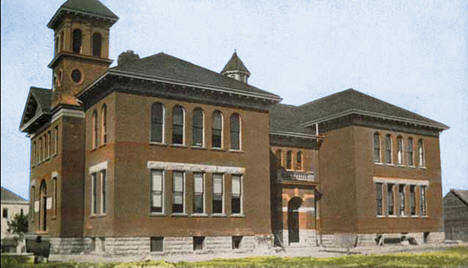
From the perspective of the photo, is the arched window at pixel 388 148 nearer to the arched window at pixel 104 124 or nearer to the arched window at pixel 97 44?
the arched window at pixel 104 124

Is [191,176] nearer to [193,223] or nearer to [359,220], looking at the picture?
[193,223]

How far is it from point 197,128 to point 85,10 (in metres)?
11.3

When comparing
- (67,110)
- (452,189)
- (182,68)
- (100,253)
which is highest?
(182,68)

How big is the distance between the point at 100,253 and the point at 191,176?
6.50 metres

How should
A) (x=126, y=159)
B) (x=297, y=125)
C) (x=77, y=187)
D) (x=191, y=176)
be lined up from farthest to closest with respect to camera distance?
(x=297, y=125) < (x=77, y=187) < (x=191, y=176) < (x=126, y=159)

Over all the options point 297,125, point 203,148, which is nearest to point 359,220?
point 297,125

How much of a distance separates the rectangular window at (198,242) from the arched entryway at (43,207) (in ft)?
39.3

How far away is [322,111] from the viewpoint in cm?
4381

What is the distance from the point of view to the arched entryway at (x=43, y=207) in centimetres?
3728

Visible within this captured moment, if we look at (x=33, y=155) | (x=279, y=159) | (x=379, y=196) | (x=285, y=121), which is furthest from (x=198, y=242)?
(x=33, y=155)

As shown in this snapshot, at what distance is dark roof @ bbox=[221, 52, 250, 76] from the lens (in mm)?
55094

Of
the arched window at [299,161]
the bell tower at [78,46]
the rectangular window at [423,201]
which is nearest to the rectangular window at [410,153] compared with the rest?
the rectangular window at [423,201]

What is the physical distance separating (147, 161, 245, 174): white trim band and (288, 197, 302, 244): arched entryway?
25.4 ft

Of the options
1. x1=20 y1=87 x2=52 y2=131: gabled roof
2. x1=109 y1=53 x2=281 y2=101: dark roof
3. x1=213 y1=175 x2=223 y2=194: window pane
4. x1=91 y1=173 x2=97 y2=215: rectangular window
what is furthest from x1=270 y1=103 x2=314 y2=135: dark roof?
x1=20 y1=87 x2=52 y2=131: gabled roof
